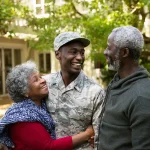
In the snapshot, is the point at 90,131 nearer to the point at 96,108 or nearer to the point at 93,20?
the point at 96,108

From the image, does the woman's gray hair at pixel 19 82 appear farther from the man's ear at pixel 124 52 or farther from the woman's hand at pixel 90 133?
the man's ear at pixel 124 52

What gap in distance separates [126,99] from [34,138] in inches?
32.1

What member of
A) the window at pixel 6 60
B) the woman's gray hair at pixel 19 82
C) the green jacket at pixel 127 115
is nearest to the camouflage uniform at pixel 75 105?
the woman's gray hair at pixel 19 82

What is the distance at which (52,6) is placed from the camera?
891cm

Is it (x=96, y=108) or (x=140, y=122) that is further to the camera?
(x=96, y=108)

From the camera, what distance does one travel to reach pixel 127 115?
157 cm

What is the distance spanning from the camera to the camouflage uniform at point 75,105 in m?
2.20

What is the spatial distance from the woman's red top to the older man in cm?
42

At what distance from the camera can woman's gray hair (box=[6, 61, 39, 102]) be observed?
219 centimetres

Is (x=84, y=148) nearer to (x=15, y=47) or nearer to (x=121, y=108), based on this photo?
(x=121, y=108)

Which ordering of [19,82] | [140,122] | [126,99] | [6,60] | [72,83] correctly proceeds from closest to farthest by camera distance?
[140,122] → [126,99] → [19,82] → [72,83] → [6,60]

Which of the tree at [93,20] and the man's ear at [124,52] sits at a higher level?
the tree at [93,20]

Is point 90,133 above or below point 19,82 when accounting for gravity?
below

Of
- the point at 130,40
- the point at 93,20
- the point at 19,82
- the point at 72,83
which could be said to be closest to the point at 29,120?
the point at 19,82
